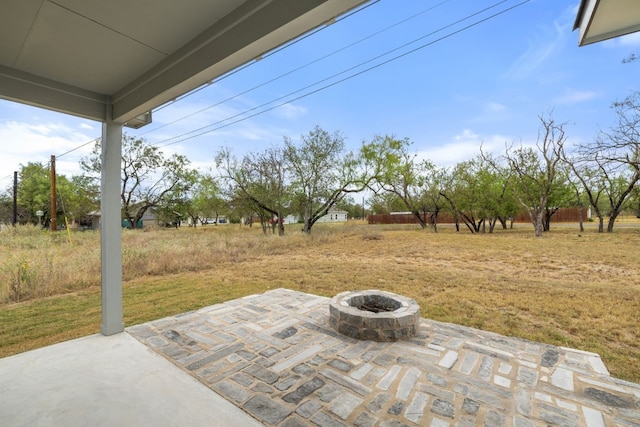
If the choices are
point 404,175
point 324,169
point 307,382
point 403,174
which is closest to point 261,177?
point 324,169

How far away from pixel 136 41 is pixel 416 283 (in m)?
4.86

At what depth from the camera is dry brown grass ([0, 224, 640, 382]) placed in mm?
2770

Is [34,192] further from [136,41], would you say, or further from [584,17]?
[584,17]

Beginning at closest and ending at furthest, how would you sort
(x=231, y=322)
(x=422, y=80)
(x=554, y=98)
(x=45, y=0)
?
(x=45, y=0), (x=231, y=322), (x=422, y=80), (x=554, y=98)

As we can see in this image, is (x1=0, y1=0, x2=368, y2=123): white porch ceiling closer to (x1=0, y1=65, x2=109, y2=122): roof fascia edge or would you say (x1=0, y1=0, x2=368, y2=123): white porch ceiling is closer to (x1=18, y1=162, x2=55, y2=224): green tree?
(x1=0, y1=65, x2=109, y2=122): roof fascia edge

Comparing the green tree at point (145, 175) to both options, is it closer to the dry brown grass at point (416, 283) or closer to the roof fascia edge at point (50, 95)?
the dry brown grass at point (416, 283)

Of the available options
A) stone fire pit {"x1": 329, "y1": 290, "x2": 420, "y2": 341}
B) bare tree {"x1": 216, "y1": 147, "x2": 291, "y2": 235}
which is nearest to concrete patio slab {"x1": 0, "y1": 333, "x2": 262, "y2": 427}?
stone fire pit {"x1": 329, "y1": 290, "x2": 420, "y2": 341}

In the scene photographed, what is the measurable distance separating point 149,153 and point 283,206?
883 cm

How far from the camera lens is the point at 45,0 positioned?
3.67ft

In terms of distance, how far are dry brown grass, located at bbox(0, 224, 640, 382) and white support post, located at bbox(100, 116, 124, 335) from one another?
688 millimetres

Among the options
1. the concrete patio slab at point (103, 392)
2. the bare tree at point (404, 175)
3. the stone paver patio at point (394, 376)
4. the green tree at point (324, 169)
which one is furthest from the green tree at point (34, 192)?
the bare tree at point (404, 175)

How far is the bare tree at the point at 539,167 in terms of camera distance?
885cm

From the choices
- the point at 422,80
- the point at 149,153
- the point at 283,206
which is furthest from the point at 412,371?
the point at 149,153

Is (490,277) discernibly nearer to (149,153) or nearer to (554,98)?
(554,98)
